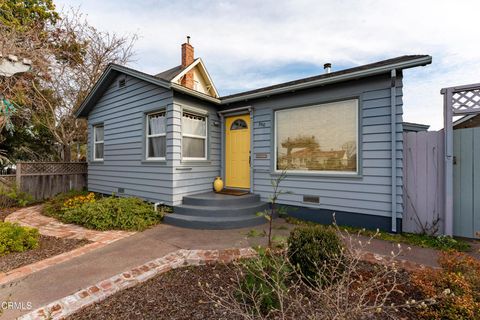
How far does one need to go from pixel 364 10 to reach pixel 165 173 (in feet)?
20.8

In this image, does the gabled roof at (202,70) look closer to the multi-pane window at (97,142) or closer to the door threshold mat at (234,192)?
the multi-pane window at (97,142)

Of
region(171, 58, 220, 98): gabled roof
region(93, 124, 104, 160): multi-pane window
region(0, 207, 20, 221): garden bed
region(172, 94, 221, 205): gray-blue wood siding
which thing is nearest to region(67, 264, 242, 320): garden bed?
region(172, 94, 221, 205): gray-blue wood siding

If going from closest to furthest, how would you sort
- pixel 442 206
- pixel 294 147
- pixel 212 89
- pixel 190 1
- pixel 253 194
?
pixel 442 206 < pixel 294 147 < pixel 253 194 < pixel 190 1 < pixel 212 89

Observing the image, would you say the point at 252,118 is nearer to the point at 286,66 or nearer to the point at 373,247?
the point at 373,247

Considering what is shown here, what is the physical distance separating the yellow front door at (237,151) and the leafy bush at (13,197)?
22.6 feet

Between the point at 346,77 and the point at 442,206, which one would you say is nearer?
the point at 442,206

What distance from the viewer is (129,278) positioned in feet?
9.02

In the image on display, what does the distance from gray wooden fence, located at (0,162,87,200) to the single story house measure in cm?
179

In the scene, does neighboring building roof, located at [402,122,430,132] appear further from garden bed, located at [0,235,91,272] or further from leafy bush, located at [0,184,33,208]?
leafy bush, located at [0,184,33,208]

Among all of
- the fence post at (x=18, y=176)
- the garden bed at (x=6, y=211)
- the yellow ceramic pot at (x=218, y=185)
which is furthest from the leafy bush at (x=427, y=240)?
the fence post at (x=18, y=176)

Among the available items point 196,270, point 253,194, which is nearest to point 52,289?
point 196,270

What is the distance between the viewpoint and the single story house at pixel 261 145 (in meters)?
4.46

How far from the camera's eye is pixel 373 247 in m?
3.77

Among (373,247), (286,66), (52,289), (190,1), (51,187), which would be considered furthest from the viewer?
(286,66)
